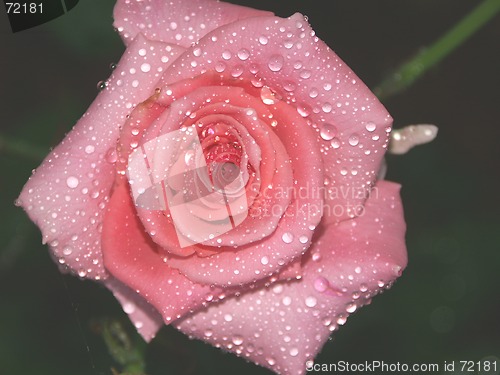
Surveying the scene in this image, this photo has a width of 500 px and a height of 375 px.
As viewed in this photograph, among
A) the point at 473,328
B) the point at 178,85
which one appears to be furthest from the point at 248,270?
the point at 473,328

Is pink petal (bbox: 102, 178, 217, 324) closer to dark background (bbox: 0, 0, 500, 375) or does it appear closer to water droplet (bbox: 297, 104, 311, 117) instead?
water droplet (bbox: 297, 104, 311, 117)

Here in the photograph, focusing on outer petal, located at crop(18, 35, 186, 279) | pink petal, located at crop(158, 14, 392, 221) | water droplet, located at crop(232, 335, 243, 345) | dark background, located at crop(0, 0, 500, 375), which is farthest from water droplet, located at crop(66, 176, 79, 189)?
dark background, located at crop(0, 0, 500, 375)

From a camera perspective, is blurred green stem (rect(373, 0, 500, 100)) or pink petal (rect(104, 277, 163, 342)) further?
blurred green stem (rect(373, 0, 500, 100))

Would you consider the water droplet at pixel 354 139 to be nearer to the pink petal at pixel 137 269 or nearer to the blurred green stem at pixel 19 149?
the pink petal at pixel 137 269

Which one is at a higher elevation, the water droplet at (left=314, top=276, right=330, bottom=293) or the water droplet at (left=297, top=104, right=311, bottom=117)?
the water droplet at (left=297, top=104, right=311, bottom=117)

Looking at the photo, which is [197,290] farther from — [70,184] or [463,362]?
[463,362]

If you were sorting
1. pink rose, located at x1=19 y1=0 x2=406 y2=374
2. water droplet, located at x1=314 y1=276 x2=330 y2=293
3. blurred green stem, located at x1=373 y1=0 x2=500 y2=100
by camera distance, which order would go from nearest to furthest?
pink rose, located at x1=19 y1=0 x2=406 y2=374 → water droplet, located at x1=314 y1=276 x2=330 y2=293 → blurred green stem, located at x1=373 y1=0 x2=500 y2=100

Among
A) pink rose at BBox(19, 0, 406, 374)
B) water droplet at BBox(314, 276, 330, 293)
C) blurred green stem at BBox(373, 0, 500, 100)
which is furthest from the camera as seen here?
blurred green stem at BBox(373, 0, 500, 100)
